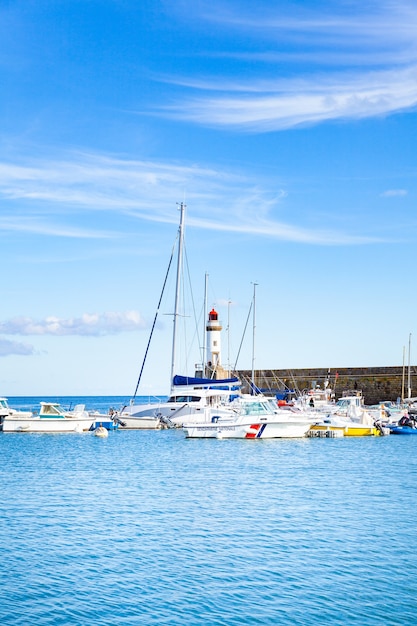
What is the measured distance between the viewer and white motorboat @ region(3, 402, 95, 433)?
53625mm

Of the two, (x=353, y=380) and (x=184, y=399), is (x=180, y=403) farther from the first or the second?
(x=353, y=380)

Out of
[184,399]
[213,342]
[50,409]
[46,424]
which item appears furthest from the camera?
[213,342]

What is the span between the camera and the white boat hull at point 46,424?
176 ft

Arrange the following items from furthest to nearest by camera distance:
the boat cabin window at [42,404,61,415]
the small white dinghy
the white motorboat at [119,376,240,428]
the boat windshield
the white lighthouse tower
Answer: the white lighthouse tower < the white motorboat at [119,376,240,428] < the boat cabin window at [42,404,61,415] < the small white dinghy < the boat windshield

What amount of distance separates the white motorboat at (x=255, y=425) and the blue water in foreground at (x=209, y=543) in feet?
33.3

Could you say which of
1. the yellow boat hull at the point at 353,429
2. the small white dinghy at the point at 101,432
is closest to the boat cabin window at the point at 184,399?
the small white dinghy at the point at 101,432

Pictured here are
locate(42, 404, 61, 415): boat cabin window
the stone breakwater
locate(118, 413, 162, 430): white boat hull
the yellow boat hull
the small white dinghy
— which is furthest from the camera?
the stone breakwater

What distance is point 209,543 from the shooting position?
747 inches

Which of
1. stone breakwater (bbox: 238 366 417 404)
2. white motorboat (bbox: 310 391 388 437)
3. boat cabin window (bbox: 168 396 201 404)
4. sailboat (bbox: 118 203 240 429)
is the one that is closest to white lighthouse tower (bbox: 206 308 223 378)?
stone breakwater (bbox: 238 366 417 404)

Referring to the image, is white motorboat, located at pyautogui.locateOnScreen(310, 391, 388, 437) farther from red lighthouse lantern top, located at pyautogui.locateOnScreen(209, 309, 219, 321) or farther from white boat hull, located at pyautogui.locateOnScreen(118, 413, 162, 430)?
red lighthouse lantern top, located at pyautogui.locateOnScreen(209, 309, 219, 321)

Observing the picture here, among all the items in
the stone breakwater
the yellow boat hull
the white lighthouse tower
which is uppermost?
the white lighthouse tower

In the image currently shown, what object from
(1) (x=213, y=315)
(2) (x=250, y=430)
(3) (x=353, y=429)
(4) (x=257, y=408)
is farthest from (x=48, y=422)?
(1) (x=213, y=315)

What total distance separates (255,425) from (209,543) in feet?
91.5

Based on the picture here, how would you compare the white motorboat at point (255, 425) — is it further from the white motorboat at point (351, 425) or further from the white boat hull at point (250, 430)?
the white motorboat at point (351, 425)
